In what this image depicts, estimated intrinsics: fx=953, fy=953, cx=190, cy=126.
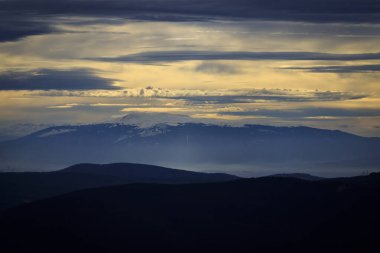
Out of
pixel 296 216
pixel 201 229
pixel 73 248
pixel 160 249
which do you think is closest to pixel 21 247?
pixel 73 248

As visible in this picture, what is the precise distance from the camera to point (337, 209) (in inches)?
7785

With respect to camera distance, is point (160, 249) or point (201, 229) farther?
point (201, 229)

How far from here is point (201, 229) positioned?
623 ft

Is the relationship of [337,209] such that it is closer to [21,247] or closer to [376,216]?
[376,216]

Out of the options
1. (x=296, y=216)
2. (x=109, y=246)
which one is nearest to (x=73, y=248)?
(x=109, y=246)

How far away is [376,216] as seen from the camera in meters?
188

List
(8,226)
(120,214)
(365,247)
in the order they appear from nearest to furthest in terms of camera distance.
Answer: (365,247), (8,226), (120,214)

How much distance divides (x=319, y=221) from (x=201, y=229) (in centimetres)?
2388

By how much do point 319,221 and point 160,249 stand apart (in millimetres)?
35452

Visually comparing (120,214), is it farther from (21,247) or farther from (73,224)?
(21,247)

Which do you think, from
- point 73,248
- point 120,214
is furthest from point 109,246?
point 120,214

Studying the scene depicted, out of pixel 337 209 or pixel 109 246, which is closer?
pixel 109 246

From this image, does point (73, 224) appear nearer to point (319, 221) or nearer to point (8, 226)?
point (8, 226)

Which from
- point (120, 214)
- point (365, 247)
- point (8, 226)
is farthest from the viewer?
point (120, 214)
